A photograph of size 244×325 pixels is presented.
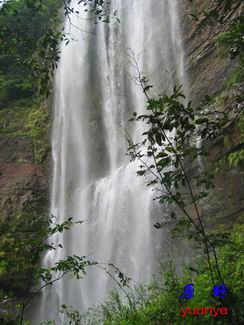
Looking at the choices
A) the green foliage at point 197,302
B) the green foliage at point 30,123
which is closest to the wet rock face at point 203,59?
→ the green foliage at point 197,302

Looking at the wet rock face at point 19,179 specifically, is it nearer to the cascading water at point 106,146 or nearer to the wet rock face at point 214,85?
the cascading water at point 106,146

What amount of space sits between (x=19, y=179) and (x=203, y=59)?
8.74 metres

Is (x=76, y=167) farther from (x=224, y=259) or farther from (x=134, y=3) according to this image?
(x=224, y=259)

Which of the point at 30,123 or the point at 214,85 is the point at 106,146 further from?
the point at 214,85

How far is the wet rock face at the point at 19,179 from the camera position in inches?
580

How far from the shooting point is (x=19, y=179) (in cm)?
1565

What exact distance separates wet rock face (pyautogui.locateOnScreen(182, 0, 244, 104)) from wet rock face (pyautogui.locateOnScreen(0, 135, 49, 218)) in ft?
24.9

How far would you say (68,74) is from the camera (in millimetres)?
18219

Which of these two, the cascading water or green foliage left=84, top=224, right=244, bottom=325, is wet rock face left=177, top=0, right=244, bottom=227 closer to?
the cascading water

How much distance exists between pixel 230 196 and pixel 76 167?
896 cm

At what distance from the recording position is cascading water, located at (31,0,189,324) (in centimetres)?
1027

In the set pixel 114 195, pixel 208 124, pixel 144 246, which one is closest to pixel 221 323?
pixel 208 124

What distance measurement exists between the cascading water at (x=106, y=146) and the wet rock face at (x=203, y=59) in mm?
447

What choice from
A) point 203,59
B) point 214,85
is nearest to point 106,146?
point 203,59
